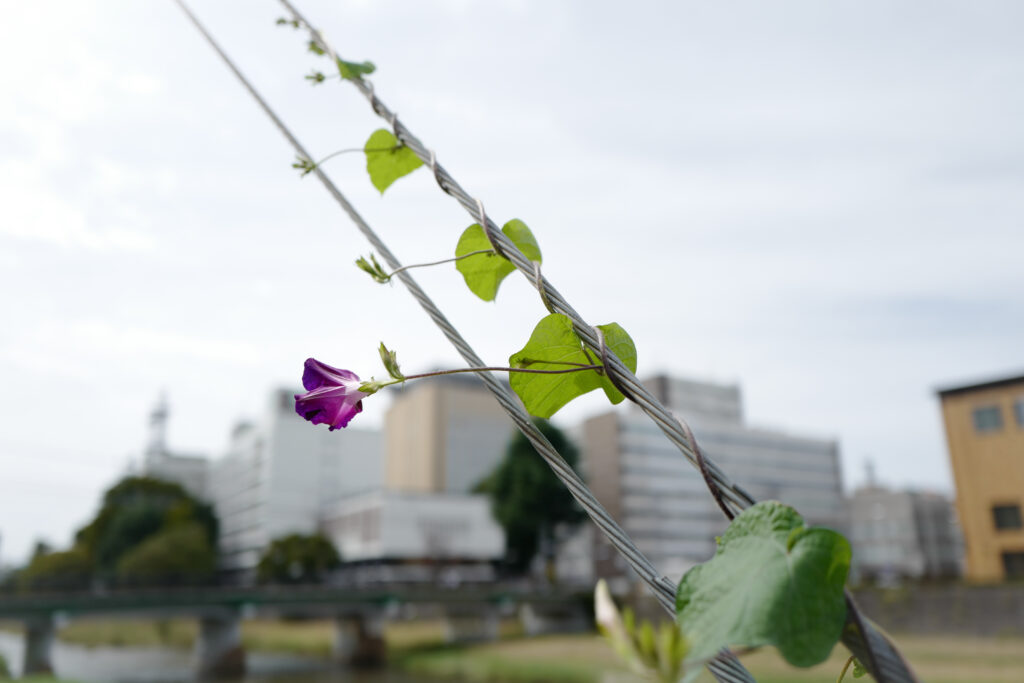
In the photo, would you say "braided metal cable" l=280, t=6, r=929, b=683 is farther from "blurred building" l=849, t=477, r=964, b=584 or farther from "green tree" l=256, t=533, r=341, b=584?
"blurred building" l=849, t=477, r=964, b=584

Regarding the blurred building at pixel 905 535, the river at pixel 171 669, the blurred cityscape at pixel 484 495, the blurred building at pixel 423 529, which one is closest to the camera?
the river at pixel 171 669

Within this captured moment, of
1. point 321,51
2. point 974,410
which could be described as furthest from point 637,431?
point 321,51

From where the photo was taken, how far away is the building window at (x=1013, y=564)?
908 inches

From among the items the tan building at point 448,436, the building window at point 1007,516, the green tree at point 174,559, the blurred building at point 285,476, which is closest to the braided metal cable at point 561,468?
the building window at point 1007,516

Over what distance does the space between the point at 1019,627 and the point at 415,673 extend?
1824 centimetres

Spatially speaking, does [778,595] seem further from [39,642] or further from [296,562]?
[296,562]

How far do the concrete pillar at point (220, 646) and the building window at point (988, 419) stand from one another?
27.0 meters

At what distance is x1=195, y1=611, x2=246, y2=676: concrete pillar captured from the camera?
2648 cm

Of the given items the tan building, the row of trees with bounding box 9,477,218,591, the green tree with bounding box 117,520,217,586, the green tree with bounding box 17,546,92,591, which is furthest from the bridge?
the tan building

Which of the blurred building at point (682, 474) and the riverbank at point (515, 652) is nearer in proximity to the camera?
the riverbank at point (515, 652)

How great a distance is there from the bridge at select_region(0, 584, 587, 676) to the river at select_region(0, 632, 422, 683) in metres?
1.00

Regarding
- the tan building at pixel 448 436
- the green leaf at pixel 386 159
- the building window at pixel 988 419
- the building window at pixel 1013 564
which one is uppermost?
the tan building at pixel 448 436

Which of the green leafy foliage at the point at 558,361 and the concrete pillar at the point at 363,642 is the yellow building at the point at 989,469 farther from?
the green leafy foliage at the point at 558,361

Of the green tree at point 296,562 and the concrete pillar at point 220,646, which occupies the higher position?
the green tree at point 296,562
